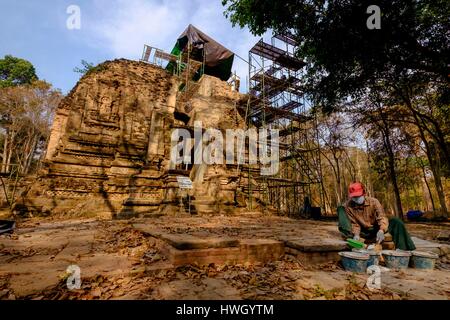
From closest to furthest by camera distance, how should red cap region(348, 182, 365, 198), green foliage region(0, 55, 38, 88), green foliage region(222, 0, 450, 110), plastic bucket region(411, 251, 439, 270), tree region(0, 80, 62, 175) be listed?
plastic bucket region(411, 251, 439, 270), red cap region(348, 182, 365, 198), green foliage region(222, 0, 450, 110), tree region(0, 80, 62, 175), green foliage region(0, 55, 38, 88)

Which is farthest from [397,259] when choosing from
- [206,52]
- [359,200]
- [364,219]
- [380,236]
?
[206,52]

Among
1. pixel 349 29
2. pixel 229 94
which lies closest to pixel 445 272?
pixel 349 29

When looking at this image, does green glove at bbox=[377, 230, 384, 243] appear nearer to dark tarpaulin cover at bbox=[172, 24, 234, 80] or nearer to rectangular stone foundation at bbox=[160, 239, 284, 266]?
rectangular stone foundation at bbox=[160, 239, 284, 266]

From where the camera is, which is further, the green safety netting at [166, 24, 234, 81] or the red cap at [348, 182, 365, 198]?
the green safety netting at [166, 24, 234, 81]

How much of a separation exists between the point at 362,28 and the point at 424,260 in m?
6.17

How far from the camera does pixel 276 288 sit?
2168 millimetres

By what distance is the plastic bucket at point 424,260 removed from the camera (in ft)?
9.71

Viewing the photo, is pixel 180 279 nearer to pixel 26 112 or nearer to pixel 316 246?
pixel 316 246

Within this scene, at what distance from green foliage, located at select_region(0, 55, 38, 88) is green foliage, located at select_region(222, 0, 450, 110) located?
30.6 meters

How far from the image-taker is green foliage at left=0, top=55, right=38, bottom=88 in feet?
85.3

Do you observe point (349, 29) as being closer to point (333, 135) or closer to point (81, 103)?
point (81, 103)

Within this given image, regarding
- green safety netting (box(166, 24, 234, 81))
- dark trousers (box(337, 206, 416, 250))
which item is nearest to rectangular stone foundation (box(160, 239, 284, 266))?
dark trousers (box(337, 206, 416, 250))

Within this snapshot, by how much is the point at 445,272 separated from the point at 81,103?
1529cm

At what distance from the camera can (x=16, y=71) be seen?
26156mm
